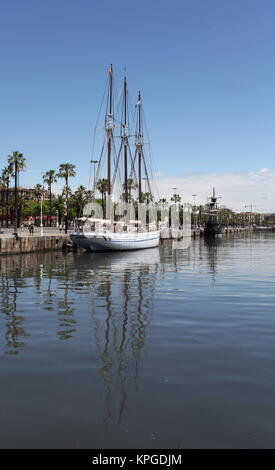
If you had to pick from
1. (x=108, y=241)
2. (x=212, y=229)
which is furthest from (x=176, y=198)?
(x=108, y=241)

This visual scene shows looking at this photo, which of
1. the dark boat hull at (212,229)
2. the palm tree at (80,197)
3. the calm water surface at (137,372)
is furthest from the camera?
the dark boat hull at (212,229)

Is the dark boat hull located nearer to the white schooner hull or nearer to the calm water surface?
the white schooner hull

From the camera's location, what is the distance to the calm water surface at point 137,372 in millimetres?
6578

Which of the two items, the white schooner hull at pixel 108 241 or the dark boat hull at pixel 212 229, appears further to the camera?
the dark boat hull at pixel 212 229

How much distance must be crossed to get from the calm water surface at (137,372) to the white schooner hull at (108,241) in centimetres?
3308

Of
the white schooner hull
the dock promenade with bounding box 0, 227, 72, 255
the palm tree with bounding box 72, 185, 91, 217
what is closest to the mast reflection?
the dock promenade with bounding box 0, 227, 72, 255

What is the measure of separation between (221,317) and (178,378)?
22.7 feet

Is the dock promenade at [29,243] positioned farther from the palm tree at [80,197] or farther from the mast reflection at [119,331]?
the palm tree at [80,197]

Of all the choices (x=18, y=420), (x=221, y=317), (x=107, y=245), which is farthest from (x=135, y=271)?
(x=18, y=420)

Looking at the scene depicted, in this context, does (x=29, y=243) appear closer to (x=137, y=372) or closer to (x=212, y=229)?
(x=137, y=372)

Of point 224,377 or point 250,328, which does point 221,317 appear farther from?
point 224,377

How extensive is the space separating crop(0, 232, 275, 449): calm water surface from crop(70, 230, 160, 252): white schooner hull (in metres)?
33.1

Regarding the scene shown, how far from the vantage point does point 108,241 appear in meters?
54.6

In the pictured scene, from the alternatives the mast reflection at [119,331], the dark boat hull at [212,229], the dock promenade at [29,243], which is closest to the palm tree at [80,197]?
the dock promenade at [29,243]
